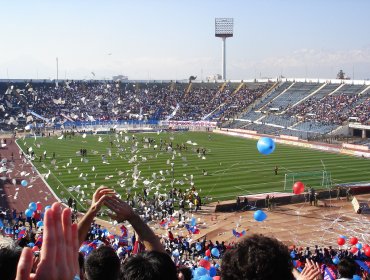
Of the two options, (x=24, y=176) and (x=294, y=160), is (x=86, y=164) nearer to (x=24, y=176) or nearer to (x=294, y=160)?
(x=24, y=176)

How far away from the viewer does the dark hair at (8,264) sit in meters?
3.11

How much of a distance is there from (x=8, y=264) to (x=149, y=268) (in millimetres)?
935

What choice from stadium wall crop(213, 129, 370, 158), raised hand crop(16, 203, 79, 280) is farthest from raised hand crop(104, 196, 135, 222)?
stadium wall crop(213, 129, 370, 158)

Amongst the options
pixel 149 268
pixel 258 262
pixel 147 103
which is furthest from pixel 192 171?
pixel 147 103

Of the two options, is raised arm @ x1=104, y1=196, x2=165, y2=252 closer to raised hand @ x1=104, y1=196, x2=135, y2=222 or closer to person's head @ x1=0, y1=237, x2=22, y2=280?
raised hand @ x1=104, y1=196, x2=135, y2=222

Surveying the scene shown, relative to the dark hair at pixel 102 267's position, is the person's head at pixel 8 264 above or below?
above

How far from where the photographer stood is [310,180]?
39.0 m

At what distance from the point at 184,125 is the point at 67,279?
8523 centimetres

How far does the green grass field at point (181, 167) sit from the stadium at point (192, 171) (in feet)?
0.61

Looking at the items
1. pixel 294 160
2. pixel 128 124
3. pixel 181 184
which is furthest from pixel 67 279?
pixel 128 124

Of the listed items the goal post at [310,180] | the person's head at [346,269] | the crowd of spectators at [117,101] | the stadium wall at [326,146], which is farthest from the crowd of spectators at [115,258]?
the crowd of spectators at [117,101]

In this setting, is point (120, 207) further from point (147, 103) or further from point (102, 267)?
point (147, 103)

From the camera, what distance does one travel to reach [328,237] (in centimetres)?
2514

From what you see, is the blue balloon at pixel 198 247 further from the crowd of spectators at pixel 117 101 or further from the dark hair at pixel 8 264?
the crowd of spectators at pixel 117 101
